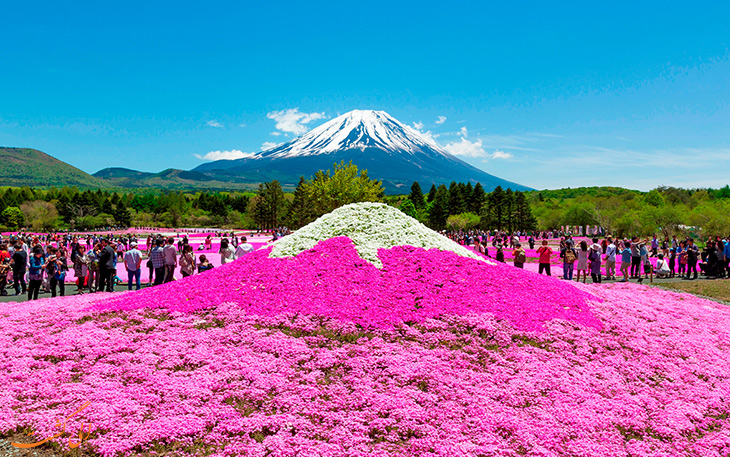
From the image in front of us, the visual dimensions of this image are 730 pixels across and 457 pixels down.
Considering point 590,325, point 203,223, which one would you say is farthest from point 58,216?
point 590,325

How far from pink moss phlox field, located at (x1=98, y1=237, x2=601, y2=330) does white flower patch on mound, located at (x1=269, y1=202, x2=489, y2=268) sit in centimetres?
44

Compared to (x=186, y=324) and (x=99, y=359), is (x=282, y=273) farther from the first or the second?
(x=99, y=359)

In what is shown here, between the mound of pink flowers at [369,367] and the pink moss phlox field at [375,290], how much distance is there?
0.21ft

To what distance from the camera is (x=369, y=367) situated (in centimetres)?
704

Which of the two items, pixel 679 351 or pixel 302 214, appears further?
pixel 302 214

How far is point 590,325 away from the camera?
30.7 ft

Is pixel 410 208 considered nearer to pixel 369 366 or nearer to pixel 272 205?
pixel 272 205

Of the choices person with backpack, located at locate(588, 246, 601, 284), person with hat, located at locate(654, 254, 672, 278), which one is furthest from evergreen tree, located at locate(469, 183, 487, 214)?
person with backpack, located at locate(588, 246, 601, 284)

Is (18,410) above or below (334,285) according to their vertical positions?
below

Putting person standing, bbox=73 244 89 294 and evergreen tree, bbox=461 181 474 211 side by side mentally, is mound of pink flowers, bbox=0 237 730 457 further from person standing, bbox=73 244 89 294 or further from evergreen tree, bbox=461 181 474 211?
evergreen tree, bbox=461 181 474 211

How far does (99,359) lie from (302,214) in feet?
252

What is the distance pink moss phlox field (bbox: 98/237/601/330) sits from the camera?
9.44 meters

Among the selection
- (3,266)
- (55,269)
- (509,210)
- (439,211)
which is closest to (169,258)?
(55,269)

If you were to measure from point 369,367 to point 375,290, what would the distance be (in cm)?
341
